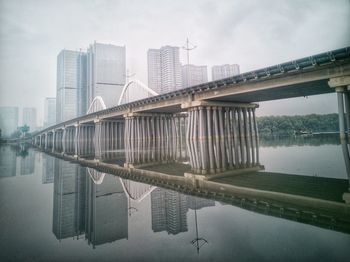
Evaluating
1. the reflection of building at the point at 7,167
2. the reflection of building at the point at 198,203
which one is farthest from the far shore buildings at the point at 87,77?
the reflection of building at the point at 198,203

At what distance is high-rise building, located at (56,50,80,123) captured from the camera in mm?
176750

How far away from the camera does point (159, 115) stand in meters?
47.8

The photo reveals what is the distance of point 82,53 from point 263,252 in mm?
212818

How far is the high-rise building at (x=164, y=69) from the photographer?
129m

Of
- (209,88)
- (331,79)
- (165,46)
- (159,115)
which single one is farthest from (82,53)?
(331,79)

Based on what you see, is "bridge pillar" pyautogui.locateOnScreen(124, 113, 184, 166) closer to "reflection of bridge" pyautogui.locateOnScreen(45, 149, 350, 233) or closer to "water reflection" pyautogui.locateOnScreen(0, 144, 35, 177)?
"water reflection" pyautogui.locateOnScreen(0, 144, 35, 177)

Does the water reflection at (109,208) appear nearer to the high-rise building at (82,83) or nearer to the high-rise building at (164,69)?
the high-rise building at (164,69)

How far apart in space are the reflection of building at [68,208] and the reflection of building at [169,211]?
2.81m

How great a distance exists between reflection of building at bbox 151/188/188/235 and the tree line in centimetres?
12544

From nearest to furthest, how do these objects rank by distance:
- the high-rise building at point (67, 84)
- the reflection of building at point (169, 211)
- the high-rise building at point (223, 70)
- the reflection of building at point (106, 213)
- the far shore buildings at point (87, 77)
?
1. the reflection of building at point (106, 213)
2. the reflection of building at point (169, 211)
3. the high-rise building at point (223, 70)
4. the far shore buildings at point (87, 77)
5. the high-rise building at point (67, 84)

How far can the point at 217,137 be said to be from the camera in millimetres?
28406

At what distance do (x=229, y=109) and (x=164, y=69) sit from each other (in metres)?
105

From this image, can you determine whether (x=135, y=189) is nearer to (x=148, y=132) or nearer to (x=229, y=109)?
(x=229, y=109)

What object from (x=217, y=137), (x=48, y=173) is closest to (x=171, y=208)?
(x=48, y=173)
